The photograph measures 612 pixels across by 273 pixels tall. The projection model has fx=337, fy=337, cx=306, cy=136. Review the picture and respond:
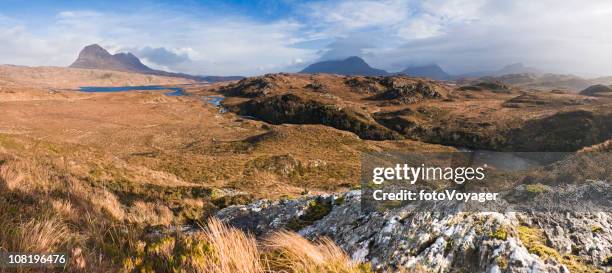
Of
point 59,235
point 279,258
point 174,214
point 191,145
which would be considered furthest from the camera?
point 191,145

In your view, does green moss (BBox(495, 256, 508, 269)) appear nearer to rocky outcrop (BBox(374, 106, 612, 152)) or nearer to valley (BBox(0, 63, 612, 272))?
valley (BBox(0, 63, 612, 272))

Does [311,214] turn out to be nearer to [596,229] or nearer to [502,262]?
[502,262]

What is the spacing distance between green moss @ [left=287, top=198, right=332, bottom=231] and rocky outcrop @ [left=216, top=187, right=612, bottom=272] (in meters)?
1.06

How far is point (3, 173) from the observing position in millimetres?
8188

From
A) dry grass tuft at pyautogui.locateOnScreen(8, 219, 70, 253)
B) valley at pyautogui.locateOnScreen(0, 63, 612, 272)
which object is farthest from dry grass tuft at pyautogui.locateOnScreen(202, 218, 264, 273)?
dry grass tuft at pyautogui.locateOnScreen(8, 219, 70, 253)

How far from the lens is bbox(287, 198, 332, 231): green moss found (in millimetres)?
7371

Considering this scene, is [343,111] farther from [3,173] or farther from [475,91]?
[475,91]

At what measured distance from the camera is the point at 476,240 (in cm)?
472

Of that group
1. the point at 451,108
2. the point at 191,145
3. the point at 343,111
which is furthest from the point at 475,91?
the point at 191,145

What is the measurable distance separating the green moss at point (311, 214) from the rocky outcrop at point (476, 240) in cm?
106

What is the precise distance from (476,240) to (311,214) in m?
3.86

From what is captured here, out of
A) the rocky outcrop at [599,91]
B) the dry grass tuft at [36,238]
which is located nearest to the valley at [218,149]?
the dry grass tuft at [36,238]

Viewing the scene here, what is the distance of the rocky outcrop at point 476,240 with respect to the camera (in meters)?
4.23

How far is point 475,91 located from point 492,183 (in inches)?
6384
